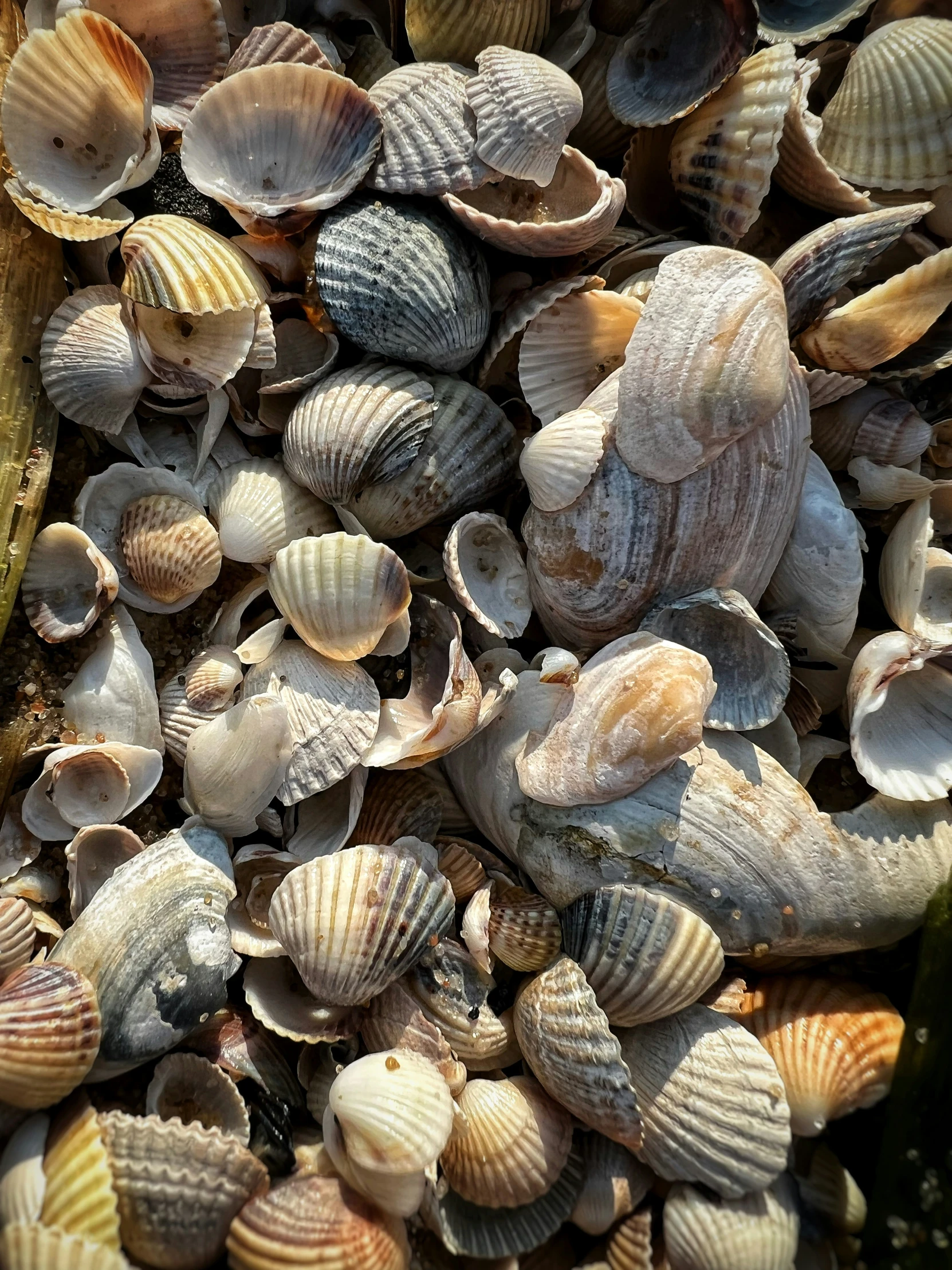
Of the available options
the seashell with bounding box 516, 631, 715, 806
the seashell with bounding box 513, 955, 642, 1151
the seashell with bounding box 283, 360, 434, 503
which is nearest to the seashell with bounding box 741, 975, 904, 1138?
the seashell with bounding box 513, 955, 642, 1151

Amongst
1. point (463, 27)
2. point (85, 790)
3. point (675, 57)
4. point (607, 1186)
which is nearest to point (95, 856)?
point (85, 790)

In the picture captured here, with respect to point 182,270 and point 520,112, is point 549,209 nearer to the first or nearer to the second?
point 520,112

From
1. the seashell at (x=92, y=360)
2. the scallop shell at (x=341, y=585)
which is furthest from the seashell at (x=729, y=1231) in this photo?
the seashell at (x=92, y=360)

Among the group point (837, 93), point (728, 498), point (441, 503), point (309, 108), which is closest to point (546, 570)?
point (441, 503)

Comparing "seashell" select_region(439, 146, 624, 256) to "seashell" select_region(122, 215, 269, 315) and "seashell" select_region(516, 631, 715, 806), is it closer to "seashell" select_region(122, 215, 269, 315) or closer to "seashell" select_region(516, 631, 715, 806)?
"seashell" select_region(122, 215, 269, 315)

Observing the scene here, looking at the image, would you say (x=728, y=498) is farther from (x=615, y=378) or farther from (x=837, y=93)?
(x=837, y=93)

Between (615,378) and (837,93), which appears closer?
(615,378)
